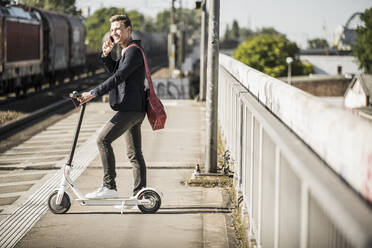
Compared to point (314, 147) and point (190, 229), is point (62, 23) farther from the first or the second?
point (314, 147)

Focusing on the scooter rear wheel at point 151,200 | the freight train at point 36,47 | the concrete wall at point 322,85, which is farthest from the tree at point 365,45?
the scooter rear wheel at point 151,200

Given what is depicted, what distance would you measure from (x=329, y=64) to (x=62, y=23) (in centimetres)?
11128

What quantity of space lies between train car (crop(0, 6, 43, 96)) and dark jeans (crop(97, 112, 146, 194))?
17.9 m

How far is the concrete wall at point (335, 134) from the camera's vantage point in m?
2.62

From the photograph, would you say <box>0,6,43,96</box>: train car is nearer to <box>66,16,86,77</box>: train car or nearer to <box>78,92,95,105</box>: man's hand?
<box>66,16,86,77</box>: train car

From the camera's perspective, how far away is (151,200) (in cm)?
732

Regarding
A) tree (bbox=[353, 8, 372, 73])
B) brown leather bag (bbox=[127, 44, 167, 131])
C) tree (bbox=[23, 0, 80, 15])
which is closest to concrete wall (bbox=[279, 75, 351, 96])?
tree (bbox=[353, 8, 372, 73])

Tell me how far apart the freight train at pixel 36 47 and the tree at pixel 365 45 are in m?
80.9

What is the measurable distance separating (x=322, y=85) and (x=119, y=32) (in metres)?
108

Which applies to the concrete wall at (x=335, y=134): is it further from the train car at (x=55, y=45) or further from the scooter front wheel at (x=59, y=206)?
the train car at (x=55, y=45)

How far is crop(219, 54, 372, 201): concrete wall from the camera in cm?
262

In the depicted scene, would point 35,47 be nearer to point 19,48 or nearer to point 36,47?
point 36,47

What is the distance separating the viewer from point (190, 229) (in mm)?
6781

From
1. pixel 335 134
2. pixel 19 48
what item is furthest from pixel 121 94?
pixel 19 48
